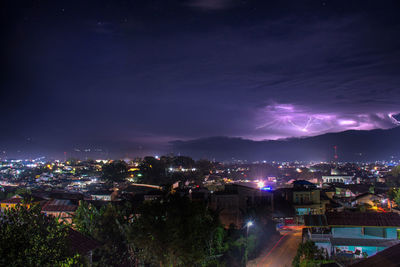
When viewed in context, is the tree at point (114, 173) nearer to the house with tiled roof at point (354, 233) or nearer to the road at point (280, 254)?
the road at point (280, 254)

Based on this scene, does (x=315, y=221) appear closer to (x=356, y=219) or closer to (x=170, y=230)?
(x=356, y=219)

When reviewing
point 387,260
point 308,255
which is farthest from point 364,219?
point 387,260

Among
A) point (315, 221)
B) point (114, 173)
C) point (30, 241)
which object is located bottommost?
point (315, 221)

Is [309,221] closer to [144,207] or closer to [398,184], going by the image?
[144,207]

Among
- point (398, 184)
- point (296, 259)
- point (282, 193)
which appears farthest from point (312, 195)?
point (398, 184)

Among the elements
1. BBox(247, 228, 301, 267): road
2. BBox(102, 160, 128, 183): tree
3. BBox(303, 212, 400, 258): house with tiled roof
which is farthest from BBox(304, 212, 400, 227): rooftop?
BBox(102, 160, 128, 183): tree
